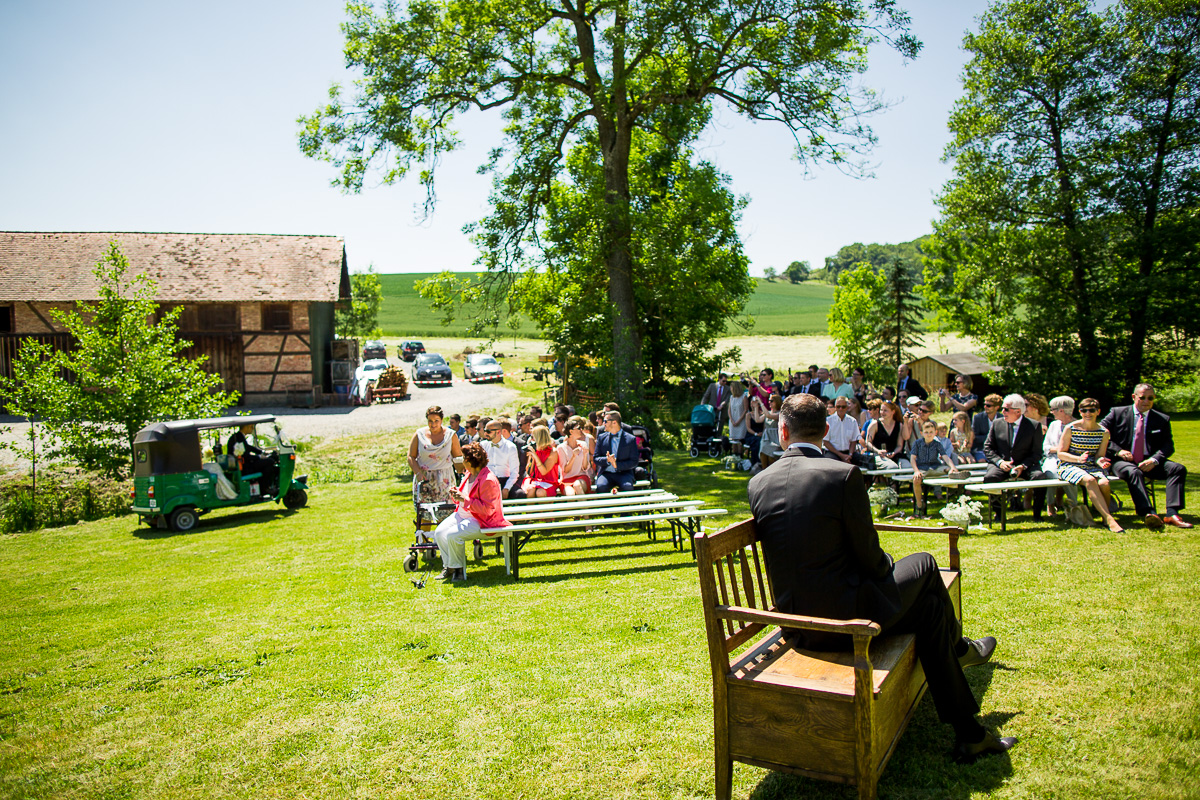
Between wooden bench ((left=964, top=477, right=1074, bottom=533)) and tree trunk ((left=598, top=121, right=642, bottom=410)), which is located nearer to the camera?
wooden bench ((left=964, top=477, right=1074, bottom=533))

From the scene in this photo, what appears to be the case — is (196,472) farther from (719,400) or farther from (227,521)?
(719,400)

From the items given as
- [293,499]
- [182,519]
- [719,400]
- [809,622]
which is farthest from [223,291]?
[809,622]

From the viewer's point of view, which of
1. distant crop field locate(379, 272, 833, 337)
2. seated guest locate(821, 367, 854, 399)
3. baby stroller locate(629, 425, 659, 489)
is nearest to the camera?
baby stroller locate(629, 425, 659, 489)

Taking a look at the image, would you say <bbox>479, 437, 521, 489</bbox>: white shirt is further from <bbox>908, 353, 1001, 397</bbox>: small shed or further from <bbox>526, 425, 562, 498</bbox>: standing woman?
<bbox>908, 353, 1001, 397</bbox>: small shed

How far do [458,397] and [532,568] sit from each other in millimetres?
28845

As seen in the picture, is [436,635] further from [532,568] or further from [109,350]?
[109,350]

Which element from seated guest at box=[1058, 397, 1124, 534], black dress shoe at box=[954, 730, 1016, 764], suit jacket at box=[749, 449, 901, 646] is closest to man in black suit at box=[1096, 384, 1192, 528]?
seated guest at box=[1058, 397, 1124, 534]

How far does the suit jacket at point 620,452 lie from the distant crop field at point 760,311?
5728 centimetres

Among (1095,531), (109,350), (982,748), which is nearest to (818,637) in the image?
(982,748)

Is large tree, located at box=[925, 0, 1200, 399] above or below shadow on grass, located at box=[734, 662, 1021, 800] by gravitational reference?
above

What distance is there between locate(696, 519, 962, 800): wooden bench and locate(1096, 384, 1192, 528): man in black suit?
20.4 feet

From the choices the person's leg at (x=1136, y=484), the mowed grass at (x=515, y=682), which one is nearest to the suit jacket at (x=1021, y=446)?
the person's leg at (x=1136, y=484)

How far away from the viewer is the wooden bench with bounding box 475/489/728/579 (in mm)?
7352

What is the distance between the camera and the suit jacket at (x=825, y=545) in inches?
128
